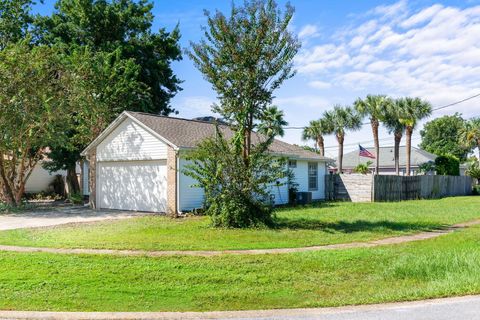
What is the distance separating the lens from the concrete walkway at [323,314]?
5.91 m

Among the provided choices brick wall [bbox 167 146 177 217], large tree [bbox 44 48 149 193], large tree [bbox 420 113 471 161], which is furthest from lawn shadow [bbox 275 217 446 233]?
large tree [bbox 420 113 471 161]

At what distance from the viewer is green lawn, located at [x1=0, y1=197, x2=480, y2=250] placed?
11.3 meters

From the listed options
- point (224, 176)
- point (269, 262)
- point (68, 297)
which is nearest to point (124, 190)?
point (224, 176)

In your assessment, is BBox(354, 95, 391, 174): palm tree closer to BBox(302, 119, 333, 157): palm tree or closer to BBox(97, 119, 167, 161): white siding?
BBox(302, 119, 333, 157): palm tree

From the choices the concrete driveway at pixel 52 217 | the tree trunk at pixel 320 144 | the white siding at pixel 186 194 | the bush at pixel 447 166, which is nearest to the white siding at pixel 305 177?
the white siding at pixel 186 194

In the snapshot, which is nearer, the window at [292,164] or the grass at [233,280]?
the grass at [233,280]

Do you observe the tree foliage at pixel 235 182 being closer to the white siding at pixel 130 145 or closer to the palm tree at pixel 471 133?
the white siding at pixel 130 145

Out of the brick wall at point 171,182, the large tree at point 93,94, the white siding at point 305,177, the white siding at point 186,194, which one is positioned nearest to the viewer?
the brick wall at point 171,182

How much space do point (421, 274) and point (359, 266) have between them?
1215mm

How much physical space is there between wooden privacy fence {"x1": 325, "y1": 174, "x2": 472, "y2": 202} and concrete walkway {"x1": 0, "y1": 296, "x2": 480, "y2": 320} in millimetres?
21089

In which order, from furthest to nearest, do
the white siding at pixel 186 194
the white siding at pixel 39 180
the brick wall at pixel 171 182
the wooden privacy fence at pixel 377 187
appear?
1. the white siding at pixel 39 180
2. the wooden privacy fence at pixel 377 187
3. the white siding at pixel 186 194
4. the brick wall at pixel 171 182

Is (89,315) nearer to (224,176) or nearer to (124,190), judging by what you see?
(224,176)

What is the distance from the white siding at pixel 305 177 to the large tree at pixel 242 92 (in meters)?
11.3

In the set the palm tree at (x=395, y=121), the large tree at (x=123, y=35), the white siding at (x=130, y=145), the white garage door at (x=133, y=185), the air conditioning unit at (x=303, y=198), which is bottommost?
the air conditioning unit at (x=303, y=198)
